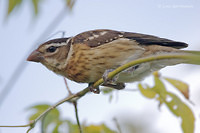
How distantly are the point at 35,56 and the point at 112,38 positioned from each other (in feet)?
3.12

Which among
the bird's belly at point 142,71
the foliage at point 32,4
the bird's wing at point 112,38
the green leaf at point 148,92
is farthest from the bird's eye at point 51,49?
the green leaf at point 148,92

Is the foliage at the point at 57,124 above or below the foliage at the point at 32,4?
below

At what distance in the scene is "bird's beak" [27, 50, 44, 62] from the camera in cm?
345

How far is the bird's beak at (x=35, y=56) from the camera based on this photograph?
11.3ft

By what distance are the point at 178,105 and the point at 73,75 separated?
131 cm

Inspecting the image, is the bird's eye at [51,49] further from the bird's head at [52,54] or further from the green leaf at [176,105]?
the green leaf at [176,105]

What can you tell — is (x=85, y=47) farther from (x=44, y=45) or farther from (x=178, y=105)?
(x=178, y=105)

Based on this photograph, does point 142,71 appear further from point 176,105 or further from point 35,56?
point 35,56

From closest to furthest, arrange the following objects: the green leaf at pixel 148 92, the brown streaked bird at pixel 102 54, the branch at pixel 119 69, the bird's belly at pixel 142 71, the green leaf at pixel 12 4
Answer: the branch at pixel 119 69
the green leaf at pixel 12 4
the green leaf at pixel 148 92
the brown streaked bird at pixel 102 54
the bird's belly at pixel 142 71

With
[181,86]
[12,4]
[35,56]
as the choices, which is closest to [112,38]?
[35,56]

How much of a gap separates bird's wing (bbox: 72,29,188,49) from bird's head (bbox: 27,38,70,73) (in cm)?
17

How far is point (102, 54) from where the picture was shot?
3406 mm

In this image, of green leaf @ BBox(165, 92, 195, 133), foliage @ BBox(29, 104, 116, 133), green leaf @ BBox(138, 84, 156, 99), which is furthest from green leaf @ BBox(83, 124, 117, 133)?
green leaf @ BBox(165, 92, 195, 133)

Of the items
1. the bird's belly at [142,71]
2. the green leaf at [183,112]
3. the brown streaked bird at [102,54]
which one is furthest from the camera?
the bird's belly at [142,71]
